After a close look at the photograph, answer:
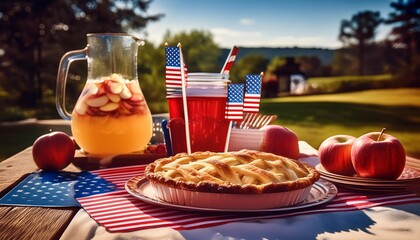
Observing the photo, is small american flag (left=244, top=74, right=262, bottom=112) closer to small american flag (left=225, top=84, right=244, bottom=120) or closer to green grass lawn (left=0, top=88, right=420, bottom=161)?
small american flag (left=225, top=84, right=244, bottom=120)

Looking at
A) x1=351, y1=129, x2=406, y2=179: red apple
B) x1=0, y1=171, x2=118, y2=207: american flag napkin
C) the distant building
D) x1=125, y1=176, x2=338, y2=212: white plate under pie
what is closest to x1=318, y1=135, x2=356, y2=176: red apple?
x1=351, y1=129, x2=406, y2=179: red apple

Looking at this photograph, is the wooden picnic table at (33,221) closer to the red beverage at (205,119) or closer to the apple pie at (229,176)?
the apple pie at (229,176)

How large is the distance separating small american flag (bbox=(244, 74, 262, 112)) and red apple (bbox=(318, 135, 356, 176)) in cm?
31

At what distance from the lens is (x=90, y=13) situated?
12898mm

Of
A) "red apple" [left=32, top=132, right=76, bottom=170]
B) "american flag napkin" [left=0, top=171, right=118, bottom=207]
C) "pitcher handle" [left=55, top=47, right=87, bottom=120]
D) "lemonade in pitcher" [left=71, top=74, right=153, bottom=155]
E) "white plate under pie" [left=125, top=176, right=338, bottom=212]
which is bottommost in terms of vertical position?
"american flag napkin" [left=0, top=171, right=118, bottom=207]

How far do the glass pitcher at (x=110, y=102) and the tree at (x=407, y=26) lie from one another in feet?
59.2

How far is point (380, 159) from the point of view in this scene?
1458 millimetres

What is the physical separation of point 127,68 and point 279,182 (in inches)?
36.7

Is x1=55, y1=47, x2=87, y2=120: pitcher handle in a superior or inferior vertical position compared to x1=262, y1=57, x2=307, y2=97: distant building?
superior

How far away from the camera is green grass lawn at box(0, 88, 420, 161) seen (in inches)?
335

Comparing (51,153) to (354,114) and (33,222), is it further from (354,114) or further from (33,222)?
(354,114)

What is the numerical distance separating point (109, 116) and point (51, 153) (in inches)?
9.7

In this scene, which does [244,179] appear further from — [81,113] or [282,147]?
[81,113]

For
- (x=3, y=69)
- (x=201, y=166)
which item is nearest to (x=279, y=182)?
(x=201, y=166)
